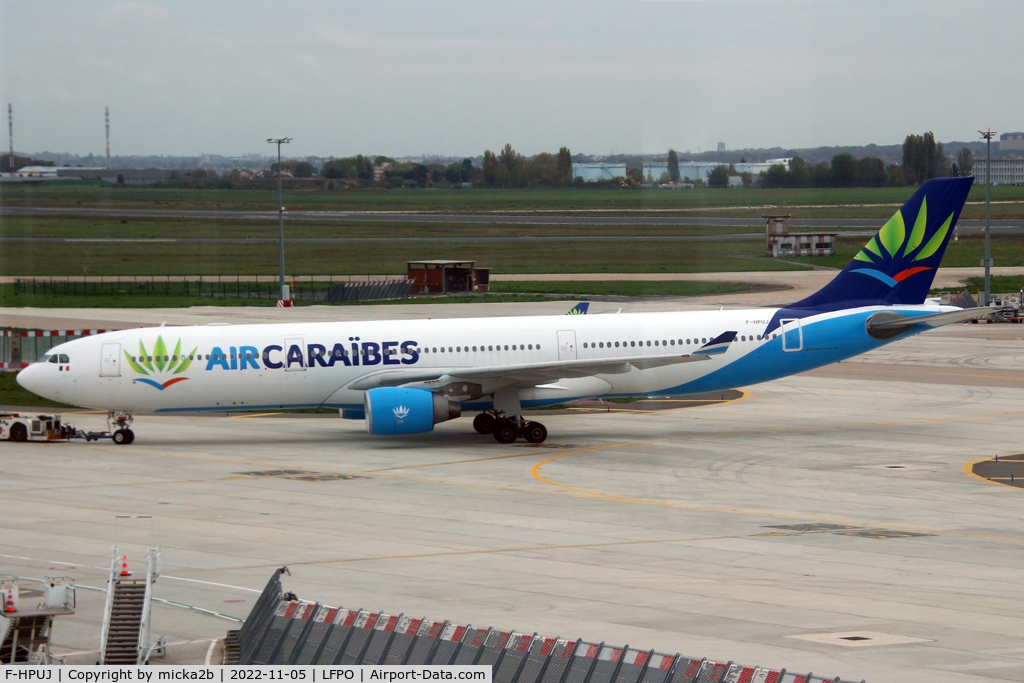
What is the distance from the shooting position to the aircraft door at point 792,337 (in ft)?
141

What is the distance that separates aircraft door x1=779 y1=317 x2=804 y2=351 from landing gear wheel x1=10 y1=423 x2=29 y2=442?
26209mm

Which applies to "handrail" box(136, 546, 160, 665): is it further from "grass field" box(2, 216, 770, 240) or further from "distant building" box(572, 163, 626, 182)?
"grass field" box(2, 216, 770, 240)

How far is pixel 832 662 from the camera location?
17938 millimetres

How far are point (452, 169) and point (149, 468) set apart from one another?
53.9 metres

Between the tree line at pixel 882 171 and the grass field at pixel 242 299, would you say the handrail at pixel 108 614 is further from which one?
the grass field at pixel 242 299

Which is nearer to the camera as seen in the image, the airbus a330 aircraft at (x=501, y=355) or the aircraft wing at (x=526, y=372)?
the aircraft wing at (x=526, y=372)

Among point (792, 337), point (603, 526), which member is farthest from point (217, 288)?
point (603, 526)

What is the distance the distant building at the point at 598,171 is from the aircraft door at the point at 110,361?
52.5ft

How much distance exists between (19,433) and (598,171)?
76.8 feet

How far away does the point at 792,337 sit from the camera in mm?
42938

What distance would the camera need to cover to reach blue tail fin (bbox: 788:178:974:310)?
43969 mm

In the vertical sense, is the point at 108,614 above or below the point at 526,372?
below

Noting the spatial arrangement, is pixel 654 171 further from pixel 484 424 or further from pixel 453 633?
pixel 484 424

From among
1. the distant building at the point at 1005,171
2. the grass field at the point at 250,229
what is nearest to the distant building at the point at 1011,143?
the distant building at the point at 1005,171
